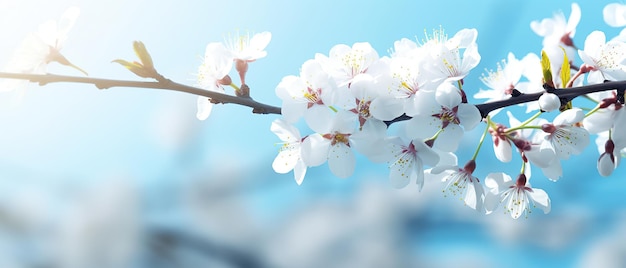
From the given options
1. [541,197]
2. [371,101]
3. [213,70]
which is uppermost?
[213,70]

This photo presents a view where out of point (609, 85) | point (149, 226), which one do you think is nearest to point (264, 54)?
point (609, 85)

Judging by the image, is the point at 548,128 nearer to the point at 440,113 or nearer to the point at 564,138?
the point at 564,138

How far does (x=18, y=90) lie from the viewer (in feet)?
2.97

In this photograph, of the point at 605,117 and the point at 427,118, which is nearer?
the point at 427,118

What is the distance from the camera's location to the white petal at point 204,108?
94 centimetres

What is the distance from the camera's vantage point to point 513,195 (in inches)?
40.9

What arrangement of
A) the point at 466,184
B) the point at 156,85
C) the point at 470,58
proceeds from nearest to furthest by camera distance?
the point at 156,85, the point at 470,58, the point at 466,184

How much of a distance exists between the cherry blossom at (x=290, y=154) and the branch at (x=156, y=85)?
0.08 meters

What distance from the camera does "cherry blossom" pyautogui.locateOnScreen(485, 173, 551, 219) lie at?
3.29 feet

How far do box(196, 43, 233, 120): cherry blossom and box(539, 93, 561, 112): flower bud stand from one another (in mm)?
495

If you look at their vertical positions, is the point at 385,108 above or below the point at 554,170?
above

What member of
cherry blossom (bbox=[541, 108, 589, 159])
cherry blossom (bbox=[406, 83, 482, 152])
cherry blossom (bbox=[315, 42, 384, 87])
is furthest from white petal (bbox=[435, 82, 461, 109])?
cherry blossom (bbox=[541, 108, 589, 159])

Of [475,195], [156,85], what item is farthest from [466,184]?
[156,85]

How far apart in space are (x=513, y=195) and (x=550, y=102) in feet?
0.86
